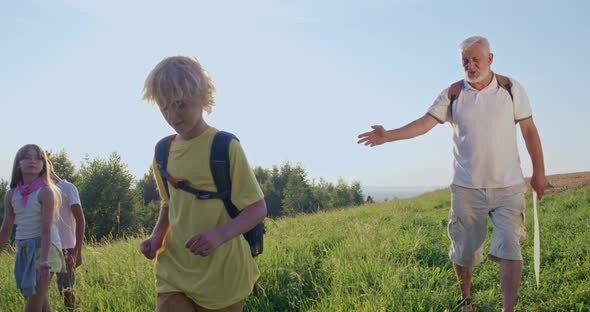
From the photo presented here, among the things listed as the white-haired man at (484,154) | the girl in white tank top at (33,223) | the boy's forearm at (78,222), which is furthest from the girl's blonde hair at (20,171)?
the white-haired man at (484,154)

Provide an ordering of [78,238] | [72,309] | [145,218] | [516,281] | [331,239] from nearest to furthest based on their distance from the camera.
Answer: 1. [516,281]
2. [72,309]
3. [78,238]
4. [331,239]
5. [145,218]

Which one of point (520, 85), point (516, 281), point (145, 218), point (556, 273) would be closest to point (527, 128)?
point (520, 85)

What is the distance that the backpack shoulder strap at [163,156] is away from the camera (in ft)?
8.79

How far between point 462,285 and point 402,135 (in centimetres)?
150

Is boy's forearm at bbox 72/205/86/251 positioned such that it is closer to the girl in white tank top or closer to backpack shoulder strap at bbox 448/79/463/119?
the girl in white tank top

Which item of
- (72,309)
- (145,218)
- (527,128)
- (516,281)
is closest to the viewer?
(516,281)

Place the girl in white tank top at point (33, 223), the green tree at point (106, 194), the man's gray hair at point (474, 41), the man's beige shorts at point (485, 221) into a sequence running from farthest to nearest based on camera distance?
the green tree at point (106, 194)
the girl in white tank top at point (33, 223)
the man's gray hair at point (474, 41)
the man's beige shorts at point (485, 221)

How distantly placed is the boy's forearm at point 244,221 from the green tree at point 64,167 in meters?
42.7

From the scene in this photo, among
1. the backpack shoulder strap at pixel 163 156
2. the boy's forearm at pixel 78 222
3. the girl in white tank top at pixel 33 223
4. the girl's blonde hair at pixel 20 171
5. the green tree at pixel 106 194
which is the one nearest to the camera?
the backpack shoulder strap at pixel 163 156

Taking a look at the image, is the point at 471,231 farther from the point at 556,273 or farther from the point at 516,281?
the point at 556,273

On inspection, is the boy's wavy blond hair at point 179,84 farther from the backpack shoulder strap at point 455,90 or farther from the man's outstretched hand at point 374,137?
the backpack shoulder strap at point 455,90

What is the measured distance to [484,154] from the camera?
4340 millimetres

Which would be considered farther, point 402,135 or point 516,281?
point 402,135

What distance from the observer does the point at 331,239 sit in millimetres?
8031
